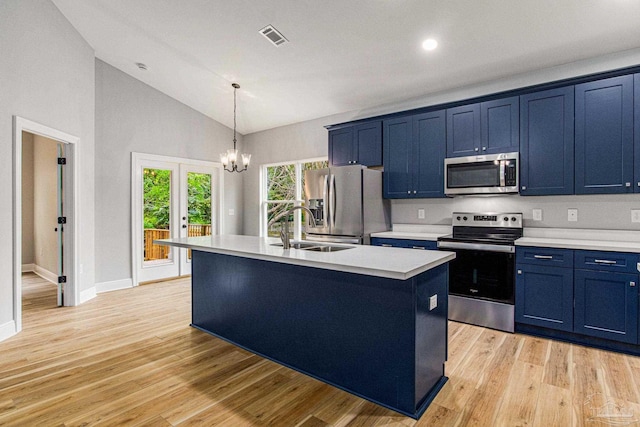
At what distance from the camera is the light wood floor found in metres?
1.95

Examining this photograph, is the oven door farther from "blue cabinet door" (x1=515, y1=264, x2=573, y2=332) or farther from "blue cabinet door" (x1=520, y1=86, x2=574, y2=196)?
"blue cabinet door" (x1=520, y1=86, x2=574, y2=196)

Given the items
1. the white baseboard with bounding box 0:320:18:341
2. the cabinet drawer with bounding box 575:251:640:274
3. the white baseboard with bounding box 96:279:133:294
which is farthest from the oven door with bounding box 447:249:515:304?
the white baseboard with bounding box 96:279:133:294

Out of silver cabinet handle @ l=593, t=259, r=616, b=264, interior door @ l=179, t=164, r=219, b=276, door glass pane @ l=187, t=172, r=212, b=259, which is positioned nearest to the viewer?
silver cabinet handle @ l=593, t=259, r=616, b=264

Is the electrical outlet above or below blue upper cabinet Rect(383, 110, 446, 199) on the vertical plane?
below

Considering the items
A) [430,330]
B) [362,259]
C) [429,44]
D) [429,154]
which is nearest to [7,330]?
[362,259]

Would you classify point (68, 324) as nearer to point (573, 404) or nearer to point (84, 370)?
point (84, 370)

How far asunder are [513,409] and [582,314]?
4.93 feet

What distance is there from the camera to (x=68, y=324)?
3574 mm

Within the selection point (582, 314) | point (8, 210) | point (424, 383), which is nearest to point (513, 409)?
point (424, 383)

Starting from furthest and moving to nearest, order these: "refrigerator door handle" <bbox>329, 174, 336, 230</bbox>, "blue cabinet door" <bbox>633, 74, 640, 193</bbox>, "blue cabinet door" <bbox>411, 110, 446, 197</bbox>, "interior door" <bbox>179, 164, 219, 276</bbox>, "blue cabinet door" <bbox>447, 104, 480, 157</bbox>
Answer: "interior door" <bbox>179, 164, 219, 276</bbox> → "refrigerator door handle" <bbox>329, 174, 336, 230</bbox> → "blue cabinet door" <bbox>411, 110, 446, 197</bbox> → "blue cabinet door" <bbox>447, 104, 480, 157</bbox> → "blue cabinet door" <bbox>633, 74, 640, 193</bbox>

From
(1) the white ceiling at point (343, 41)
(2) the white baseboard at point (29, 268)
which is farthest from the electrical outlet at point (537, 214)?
(2) the white baseboard at point (29, 268)

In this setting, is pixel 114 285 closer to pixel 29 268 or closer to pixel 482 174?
pixel 29 268

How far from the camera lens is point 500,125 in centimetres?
362

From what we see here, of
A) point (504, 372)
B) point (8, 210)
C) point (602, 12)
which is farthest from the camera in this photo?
point (8, 210)
